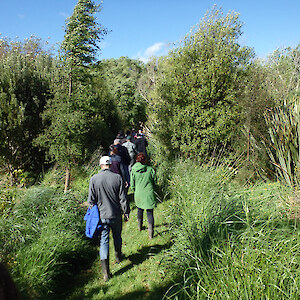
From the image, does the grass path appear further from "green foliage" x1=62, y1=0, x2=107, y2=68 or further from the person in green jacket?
"green foliage" x1=62, y1=0, x2=107, y2=68

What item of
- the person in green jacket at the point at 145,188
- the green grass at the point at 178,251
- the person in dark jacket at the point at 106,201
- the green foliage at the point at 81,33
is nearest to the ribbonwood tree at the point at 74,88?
the green foliage at the point at 81,33

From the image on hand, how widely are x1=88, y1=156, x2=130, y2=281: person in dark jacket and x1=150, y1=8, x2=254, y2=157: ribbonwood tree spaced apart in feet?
13.2

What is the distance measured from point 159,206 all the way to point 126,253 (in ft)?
8.11

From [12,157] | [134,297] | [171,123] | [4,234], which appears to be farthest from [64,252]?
[12,157]

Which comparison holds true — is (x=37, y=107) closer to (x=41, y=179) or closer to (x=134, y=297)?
(x=41, y=179)

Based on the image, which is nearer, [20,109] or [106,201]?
[106,201]

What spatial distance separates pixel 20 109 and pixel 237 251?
9.31 meters

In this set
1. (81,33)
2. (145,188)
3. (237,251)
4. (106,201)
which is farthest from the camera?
(81,33)

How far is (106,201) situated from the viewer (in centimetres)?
401

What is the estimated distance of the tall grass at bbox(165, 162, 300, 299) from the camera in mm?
2354

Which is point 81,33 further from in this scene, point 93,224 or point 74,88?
point 93,224

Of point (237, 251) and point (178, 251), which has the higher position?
point (237, 251)

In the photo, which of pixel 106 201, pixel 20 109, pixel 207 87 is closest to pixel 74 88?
pixel 20 109

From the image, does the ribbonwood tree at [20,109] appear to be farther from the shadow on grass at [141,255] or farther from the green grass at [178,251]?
the shadow on grass at [141,255]
